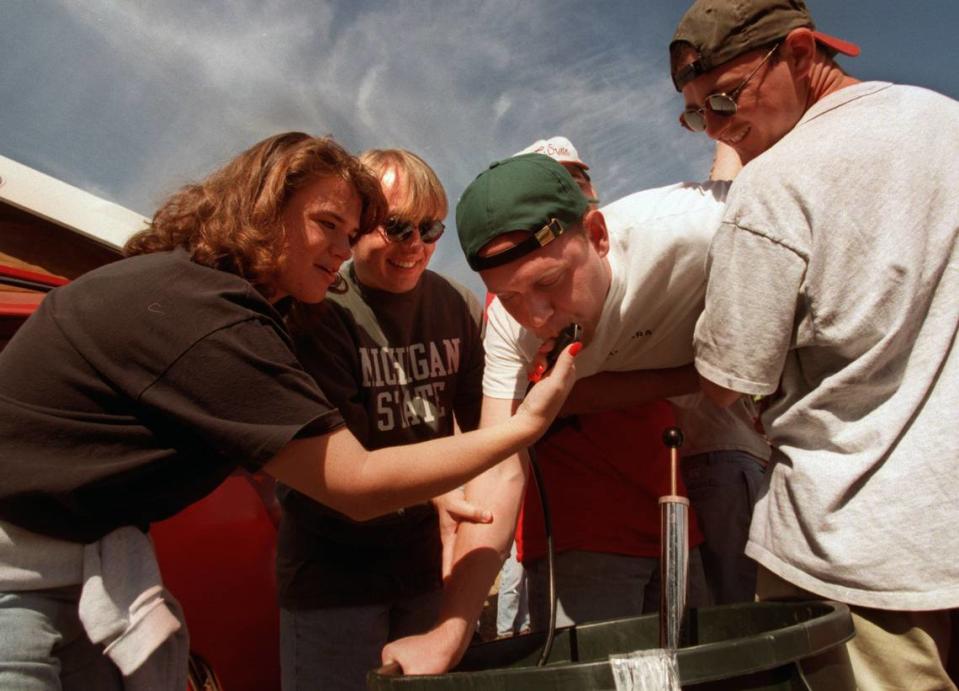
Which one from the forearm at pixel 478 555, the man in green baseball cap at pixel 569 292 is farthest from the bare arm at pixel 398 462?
the forearm at pixel 478 555

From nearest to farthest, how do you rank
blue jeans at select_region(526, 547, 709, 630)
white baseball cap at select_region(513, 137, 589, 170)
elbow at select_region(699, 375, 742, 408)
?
elbow at select_region(699, 375, 742, 408) → blue jeans at select_region(526, 547, 709, 630) → white baseball cap at select_region(513, 137, 589, 170)

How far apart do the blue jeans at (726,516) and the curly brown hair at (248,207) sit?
131 centimetres

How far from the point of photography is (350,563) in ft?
6.82

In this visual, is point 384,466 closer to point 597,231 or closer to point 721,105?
point 597,231

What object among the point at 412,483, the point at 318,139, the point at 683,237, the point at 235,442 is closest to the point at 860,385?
the point at 683,237

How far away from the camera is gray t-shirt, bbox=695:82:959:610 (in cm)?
114

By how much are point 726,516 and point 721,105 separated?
124cm

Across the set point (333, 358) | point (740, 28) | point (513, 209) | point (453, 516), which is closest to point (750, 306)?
point (513, 209)

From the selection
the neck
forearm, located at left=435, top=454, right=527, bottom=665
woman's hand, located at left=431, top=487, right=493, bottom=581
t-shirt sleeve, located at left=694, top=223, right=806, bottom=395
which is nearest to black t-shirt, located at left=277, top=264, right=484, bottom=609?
woman's hand, located at left=431, top=487, right=493, bottom=581

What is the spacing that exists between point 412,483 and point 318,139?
3.22 ft

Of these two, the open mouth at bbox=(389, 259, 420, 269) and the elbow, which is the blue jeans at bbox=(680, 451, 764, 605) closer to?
the elbow

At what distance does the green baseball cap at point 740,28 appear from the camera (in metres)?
1.53

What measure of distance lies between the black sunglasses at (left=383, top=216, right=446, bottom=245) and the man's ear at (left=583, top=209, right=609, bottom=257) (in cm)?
69

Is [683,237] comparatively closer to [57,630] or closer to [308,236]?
[308,236]
